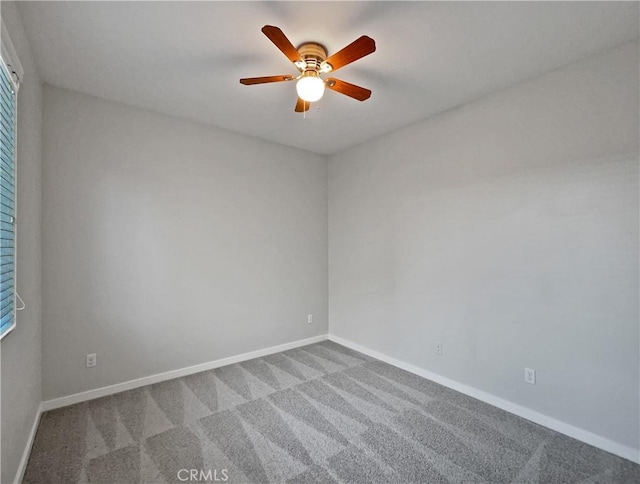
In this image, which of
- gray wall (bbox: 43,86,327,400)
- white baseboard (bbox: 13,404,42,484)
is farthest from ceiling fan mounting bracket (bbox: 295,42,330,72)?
white baseboard (bbox: 13,404,42,484)

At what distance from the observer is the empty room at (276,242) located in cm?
180

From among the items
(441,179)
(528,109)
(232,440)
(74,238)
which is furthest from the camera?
(441,179)

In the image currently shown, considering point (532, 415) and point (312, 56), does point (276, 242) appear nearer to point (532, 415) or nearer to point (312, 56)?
point (312, 56)

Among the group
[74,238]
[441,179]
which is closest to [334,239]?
[441,179]

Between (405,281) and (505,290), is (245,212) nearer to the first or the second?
(405,281)

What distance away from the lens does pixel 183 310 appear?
311 centimetres

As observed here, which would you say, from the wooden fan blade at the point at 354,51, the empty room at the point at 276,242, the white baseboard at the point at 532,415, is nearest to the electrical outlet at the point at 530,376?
the empty room at the point at 276,242

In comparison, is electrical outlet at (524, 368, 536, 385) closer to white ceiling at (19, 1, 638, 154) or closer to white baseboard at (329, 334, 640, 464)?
white baseboard at (329, 334, 640, 464)

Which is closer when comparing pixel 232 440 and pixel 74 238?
pixel 232 440

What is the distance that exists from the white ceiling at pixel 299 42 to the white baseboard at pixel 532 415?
8.45 feet

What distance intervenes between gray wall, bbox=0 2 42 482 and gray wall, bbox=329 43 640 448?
3.05 metres

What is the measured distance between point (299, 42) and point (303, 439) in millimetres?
2634

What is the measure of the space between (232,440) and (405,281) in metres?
2.17

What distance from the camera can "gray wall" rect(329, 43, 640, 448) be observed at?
1.99 metres
